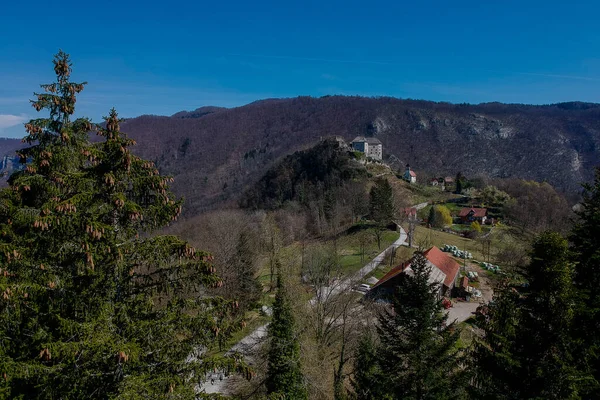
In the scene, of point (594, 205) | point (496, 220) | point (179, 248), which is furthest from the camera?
point (496, 220)

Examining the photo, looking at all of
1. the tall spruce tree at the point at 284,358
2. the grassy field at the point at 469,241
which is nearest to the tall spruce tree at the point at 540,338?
the tall spruce tree at the point at 284,358

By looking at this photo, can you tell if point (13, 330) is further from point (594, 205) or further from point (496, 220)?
point (496, 220)

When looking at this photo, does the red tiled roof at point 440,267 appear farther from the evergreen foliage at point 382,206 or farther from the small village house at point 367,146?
the small village house at point 367,146

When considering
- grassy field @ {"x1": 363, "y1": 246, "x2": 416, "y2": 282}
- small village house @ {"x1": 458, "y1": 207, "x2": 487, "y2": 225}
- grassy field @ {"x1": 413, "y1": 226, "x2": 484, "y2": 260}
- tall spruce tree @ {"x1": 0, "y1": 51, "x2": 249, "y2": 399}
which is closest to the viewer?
tall spruce tree @ {"x1": 0, "y1": 51, "x2": 249, "y2": 399}

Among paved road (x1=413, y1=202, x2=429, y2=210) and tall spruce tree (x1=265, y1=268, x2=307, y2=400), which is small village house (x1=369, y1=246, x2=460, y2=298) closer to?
tall spruce tree (x1=265, y1=268, x2=307, y2=400)

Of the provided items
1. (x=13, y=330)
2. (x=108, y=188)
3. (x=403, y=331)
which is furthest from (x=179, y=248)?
(x=403, y=331)

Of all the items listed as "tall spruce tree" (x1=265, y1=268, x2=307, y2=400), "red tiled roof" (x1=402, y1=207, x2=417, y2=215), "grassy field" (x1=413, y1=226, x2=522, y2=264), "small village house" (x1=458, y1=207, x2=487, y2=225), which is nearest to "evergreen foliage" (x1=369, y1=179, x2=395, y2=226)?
"grassy field" (x1=413, y1=226, x2=522, y2=264)

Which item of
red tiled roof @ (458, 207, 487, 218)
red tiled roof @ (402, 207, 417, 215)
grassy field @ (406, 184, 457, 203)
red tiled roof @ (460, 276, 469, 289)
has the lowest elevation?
red tiled roof @ (460, 276, 469, 289)
